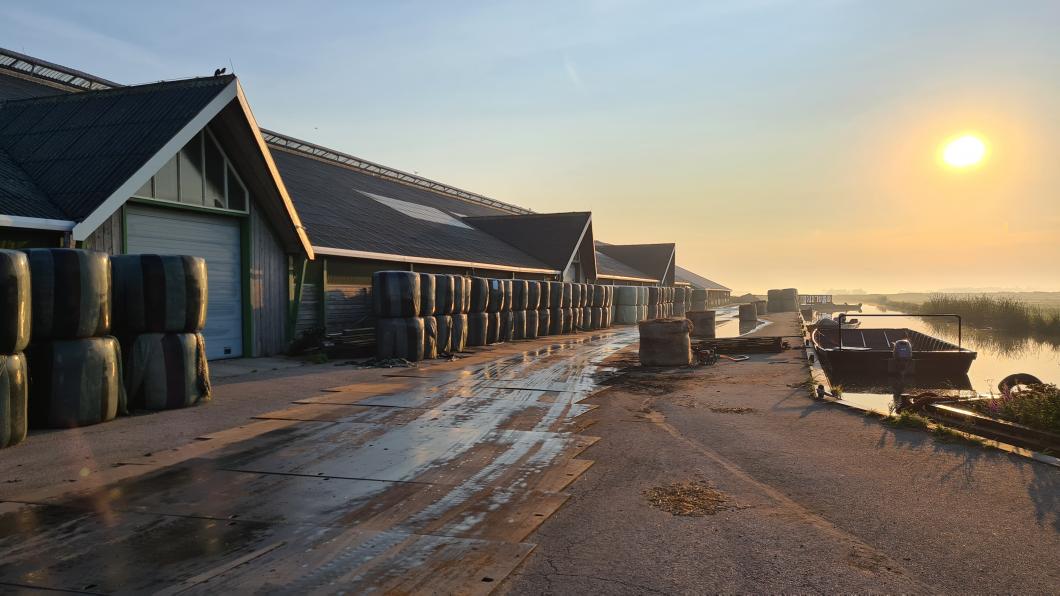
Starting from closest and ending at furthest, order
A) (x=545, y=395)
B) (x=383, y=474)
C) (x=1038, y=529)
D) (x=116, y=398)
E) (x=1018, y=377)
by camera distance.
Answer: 1. (x=1038, y=529)
2. (x=383, y=474)
3. (x=116, y=398)
4. (x=545, y=395)
5. (x=1018, y=377)

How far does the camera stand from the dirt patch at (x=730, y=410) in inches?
388

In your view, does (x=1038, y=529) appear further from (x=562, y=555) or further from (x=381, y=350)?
(x=381, y=350)

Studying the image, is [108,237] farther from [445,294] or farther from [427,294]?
[445,294]

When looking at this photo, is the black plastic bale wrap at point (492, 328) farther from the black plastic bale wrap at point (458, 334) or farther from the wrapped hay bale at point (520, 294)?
the black plastic bale wrap at point (458, 334)

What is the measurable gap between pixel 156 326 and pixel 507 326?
14.3m

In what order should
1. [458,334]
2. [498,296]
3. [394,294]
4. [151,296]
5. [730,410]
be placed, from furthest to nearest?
1. [498,296]
2. [458,334]
3. [394,294]
4. [730,410]
5. [151,296]

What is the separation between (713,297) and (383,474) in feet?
308

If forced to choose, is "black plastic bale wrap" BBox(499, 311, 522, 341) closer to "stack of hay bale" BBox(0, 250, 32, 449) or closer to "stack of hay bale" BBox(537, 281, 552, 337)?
"stack of hay bale" BBox(537, 281, 552, 337)

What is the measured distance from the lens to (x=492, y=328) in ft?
71.7

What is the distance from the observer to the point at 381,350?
Result: 1634 centimetres

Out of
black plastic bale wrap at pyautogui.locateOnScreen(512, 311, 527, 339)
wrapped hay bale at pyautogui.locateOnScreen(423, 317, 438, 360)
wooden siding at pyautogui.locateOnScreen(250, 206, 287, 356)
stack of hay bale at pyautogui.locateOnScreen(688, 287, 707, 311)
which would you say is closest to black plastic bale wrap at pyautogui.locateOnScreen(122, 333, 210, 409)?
wooden siding at pyautogui.locateOnScreen(250, 206, 287, 356)

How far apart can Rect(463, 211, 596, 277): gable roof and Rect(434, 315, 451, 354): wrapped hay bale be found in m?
16.2

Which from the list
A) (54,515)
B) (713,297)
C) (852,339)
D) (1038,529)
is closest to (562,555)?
(1038,529)

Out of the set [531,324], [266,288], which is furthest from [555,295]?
[266,288]
